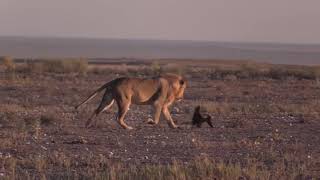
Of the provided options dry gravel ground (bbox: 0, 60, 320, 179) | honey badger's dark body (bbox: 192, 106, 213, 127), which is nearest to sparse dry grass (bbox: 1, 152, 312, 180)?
dry gravel ground (bbox: 0, 60, 320, 179)

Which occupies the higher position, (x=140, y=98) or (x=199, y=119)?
(x=140, y=98)

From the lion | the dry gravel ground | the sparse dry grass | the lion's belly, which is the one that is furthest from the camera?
the lion's belly

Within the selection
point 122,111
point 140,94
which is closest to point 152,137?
point 122,111

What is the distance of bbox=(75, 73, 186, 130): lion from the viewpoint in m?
20.0

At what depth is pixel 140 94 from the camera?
66.9ft

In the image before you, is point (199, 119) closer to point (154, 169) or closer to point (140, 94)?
point (140, 94)

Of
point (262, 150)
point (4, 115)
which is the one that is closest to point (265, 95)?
point (4, 115)

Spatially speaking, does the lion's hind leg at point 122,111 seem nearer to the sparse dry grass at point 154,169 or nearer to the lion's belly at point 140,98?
the lion's belly at point 140,98

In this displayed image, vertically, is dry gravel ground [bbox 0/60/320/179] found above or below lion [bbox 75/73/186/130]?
below

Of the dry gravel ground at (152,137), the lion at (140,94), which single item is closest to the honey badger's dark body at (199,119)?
the dry gravel ground at (152,137)

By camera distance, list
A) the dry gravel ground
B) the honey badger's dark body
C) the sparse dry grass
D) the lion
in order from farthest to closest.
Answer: the honey badger's dark body → the lion → the dry gravel ground → the sparse dry grass

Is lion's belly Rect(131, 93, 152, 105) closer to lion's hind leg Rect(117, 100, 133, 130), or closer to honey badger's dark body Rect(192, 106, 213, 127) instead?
lion's hind leg Rect(117, 100, 133, 130)

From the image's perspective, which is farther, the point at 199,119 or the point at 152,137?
the point at 199,119

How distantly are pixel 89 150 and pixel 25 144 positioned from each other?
151cm
